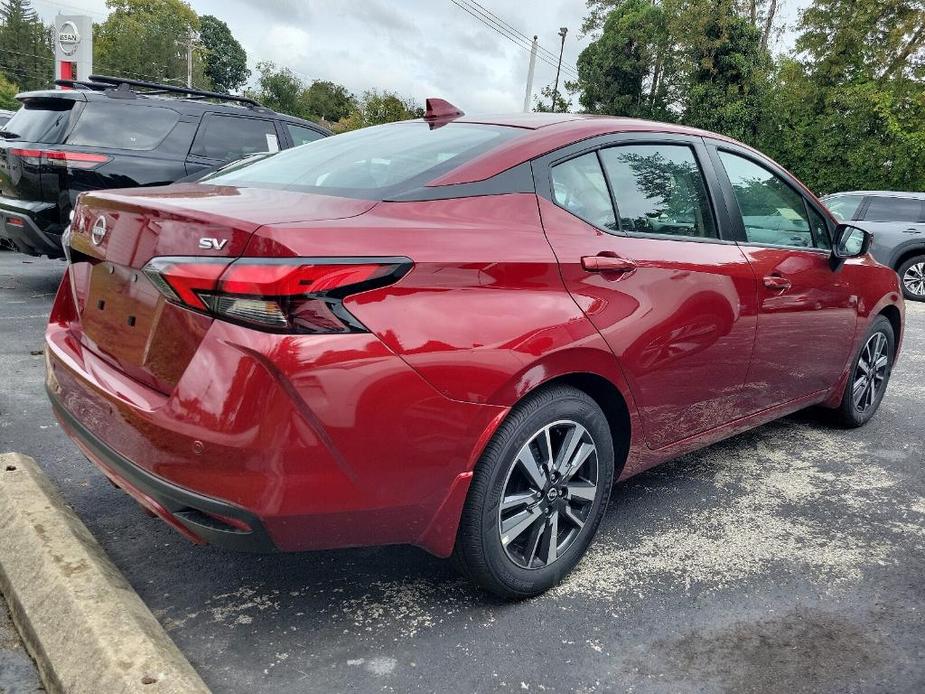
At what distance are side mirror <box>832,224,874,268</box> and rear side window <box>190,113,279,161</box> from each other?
5.33 metres

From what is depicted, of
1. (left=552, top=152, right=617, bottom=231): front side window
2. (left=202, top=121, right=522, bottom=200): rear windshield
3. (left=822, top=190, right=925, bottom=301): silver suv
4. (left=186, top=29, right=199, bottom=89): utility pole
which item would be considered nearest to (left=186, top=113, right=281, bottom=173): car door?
(left=202, top=121, right=522, bottom=200): rear windshield

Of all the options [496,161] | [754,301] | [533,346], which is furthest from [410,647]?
[754,301]

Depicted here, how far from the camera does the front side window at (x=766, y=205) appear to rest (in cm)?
337

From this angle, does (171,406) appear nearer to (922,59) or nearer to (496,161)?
(496,161)

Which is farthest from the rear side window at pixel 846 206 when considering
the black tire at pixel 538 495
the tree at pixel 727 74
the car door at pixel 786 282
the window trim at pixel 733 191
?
the tree at pixel 727 74

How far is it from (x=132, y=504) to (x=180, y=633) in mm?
893

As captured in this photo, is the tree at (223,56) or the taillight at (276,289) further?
the tree at (223,56)

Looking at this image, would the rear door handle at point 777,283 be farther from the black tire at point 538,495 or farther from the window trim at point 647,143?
the black tire at point 538,495

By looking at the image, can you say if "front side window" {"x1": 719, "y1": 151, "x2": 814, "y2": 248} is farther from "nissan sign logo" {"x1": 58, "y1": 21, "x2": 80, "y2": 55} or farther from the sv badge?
"nissan sign logo" {"x1": 58, "y1": 21, "x2": 80, "y2": 55}

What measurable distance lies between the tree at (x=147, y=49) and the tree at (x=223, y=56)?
18.2m

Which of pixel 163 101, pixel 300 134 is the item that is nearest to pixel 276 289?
pixel 163 101

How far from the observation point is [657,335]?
8.98 ft

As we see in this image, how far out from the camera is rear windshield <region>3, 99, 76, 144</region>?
6.26 meters

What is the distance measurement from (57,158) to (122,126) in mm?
678
